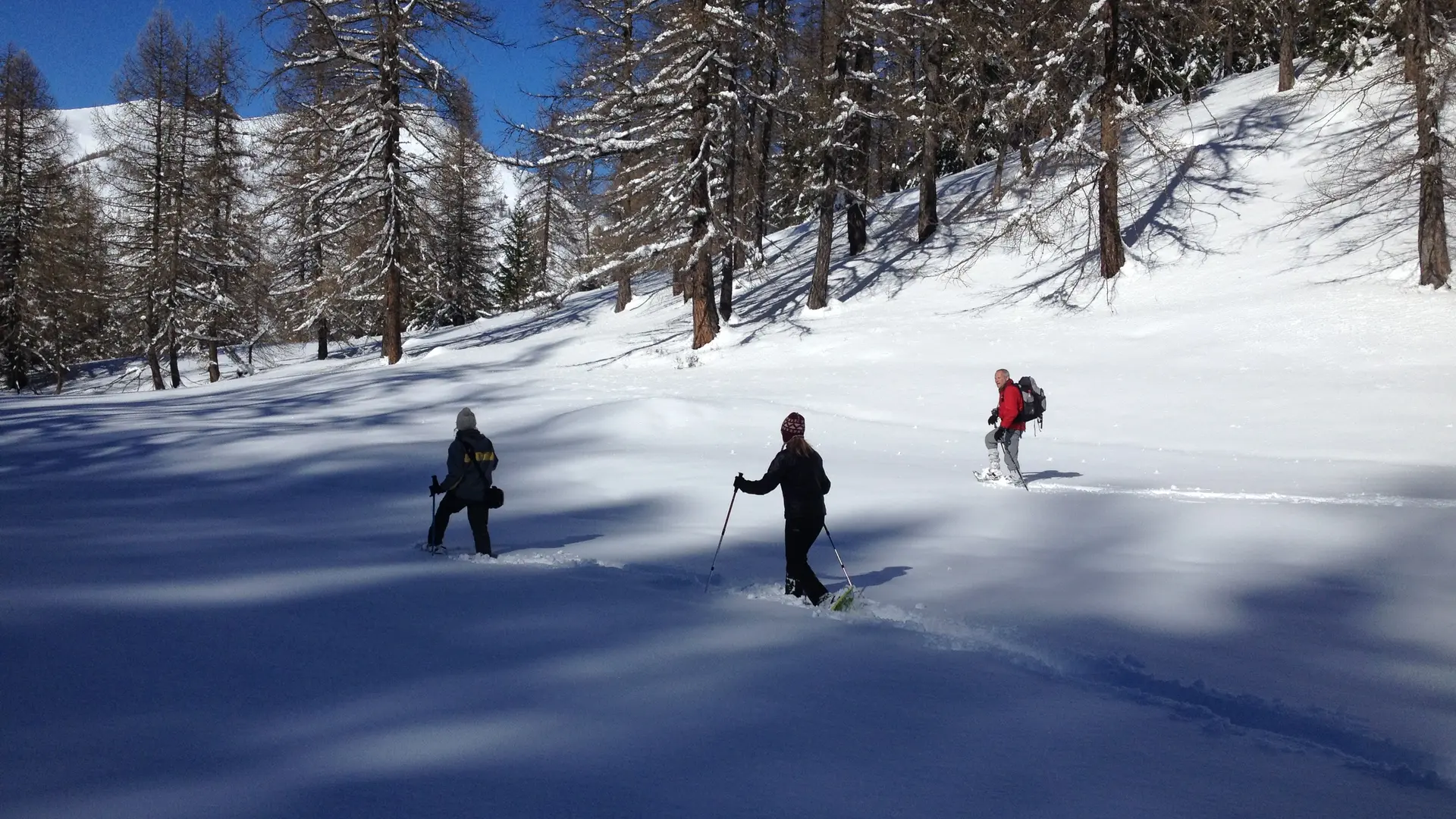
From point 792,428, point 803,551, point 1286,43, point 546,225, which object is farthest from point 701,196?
point 546,225

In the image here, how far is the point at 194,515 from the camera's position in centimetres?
921

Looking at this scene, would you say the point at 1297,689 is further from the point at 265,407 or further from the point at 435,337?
the point at 435,337

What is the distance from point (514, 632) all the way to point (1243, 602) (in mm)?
5486

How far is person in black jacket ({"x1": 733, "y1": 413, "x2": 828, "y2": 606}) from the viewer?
6.93 m

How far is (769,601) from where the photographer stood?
23.2 ft

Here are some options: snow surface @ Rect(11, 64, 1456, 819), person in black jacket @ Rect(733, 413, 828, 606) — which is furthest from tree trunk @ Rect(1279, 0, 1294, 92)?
person in black jacket @ Rect(733, 413, 828, 606)

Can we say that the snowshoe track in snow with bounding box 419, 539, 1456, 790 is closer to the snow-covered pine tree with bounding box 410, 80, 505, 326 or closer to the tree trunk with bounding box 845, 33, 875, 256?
the tree trunk with bounding box 845, 33, 875, 256

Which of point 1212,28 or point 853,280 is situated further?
point 853,280

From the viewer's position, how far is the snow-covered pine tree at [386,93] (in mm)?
24234

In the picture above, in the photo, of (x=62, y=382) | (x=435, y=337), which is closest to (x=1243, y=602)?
(x=435, y=337)

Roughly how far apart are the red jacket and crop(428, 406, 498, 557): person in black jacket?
6787 millimetres

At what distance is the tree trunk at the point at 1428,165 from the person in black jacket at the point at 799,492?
17.3m

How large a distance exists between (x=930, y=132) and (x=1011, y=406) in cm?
1679

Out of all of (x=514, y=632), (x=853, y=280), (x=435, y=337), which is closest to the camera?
(x=514, y=632)
